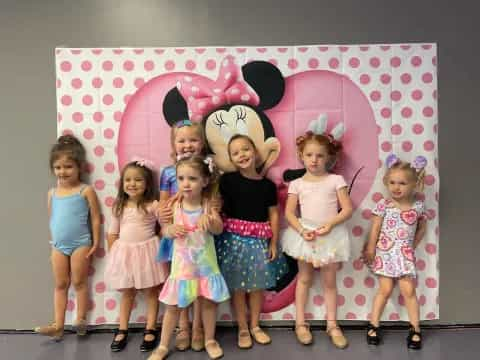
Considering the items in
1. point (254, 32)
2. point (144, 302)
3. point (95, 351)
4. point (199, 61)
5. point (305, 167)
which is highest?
point (254, 32)

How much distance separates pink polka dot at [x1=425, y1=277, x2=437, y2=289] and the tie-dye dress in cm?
118

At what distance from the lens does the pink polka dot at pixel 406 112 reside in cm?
232

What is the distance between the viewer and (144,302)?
7.86ft

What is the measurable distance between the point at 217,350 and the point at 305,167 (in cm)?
109

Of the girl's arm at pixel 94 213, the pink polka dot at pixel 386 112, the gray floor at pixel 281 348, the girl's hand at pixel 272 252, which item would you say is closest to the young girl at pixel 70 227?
the girl's arm at pixel 94 213

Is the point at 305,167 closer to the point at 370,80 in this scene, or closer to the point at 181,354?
the point at 370,80

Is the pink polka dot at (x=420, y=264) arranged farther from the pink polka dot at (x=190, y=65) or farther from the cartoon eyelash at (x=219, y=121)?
the pink polka dot at (x=190, y=65)

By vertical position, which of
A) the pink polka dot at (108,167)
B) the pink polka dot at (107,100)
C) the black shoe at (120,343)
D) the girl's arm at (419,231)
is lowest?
the black shoe at (120,343)

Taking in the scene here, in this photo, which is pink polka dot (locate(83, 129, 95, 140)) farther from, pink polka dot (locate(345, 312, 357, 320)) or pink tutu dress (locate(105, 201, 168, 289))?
pink polka dot (locate(345, 312, 357, 320))

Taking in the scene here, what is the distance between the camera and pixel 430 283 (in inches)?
93.5

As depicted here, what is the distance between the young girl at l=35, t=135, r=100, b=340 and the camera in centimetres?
227

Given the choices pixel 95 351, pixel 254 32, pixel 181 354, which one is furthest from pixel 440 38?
pixel 95 351

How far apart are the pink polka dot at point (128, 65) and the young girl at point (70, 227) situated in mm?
496

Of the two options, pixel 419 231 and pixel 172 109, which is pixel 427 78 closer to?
pixel 419 231
